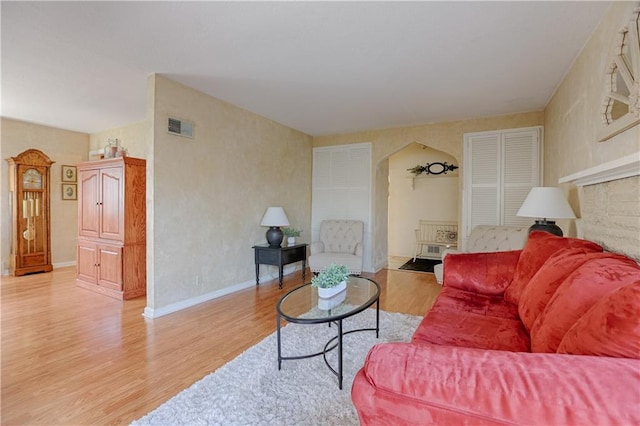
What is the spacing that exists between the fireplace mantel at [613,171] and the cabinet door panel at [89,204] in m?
5.21

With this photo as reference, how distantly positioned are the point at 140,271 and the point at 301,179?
2.94 meters

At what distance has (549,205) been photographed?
2.64m

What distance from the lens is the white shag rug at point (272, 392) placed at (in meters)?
1.63

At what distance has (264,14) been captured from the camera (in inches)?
83.1

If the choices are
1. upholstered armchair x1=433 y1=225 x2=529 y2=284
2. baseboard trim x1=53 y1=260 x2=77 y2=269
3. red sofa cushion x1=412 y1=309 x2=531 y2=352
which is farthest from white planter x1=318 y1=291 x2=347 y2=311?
baseboard trim x1=53 y1=260 x2=77 y2=269

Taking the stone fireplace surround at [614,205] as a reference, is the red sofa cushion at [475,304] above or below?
below

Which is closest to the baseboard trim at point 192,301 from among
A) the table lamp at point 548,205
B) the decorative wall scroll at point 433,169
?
the table lamp at point 548,205

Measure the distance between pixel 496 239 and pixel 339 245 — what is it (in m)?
2.35

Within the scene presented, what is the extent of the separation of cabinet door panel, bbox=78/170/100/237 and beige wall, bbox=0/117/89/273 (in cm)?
175

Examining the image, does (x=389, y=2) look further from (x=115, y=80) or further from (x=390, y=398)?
(x=115, y=80)

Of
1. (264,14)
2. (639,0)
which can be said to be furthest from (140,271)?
(639,0)

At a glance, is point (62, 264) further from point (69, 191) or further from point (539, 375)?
point (539, 375)

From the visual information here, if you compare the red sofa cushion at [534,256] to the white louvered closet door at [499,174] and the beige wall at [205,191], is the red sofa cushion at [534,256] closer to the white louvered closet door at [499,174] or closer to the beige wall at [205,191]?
the white louvered closet door at [499,174]

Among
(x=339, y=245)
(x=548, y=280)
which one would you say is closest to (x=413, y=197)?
(x=339, y=245)
